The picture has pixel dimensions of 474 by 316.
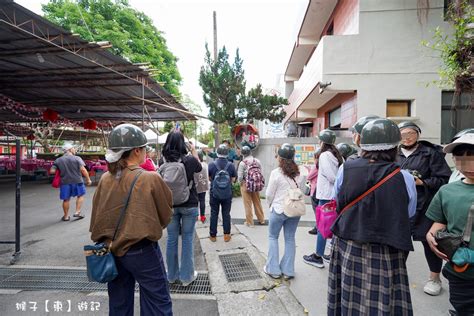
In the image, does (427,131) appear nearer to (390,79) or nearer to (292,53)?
(390,79)

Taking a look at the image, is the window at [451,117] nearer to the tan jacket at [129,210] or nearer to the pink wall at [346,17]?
the pink wall at [346,17]

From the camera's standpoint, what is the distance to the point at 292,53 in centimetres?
1286

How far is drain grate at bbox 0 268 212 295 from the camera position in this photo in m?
3.16

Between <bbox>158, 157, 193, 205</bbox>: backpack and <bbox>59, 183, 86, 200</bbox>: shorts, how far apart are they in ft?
14.8

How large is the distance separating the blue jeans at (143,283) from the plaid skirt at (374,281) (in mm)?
1459

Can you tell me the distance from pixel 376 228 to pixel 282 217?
155 cm

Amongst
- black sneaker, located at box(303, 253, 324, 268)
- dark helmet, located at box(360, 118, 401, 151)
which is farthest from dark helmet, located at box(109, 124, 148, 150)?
black sneaker, located at box(303, 253, 324, 268)

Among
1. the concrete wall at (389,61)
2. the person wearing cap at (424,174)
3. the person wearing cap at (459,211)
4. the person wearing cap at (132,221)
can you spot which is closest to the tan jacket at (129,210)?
the person wearing cap at (132,221)

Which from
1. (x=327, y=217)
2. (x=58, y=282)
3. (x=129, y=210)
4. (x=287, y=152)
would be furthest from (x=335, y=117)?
(x=58, y=282)

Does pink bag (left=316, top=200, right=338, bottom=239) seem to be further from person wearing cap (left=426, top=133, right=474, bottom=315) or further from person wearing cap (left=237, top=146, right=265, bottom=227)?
person wearing cap (left=237, top=146, right=265, bottom=227)

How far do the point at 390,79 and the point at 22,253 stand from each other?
9341 mm

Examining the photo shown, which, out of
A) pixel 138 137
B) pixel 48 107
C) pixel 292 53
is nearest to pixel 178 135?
pixel 138 137

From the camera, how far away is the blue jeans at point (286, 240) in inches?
127

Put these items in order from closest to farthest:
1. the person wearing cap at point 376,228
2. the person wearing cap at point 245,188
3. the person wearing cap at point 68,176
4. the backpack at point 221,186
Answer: the person wearing cap at point 376,228 < the backpack at point 221,186 < the person wearing cap at point 245,188 < the person wearing cap at point 68,176
